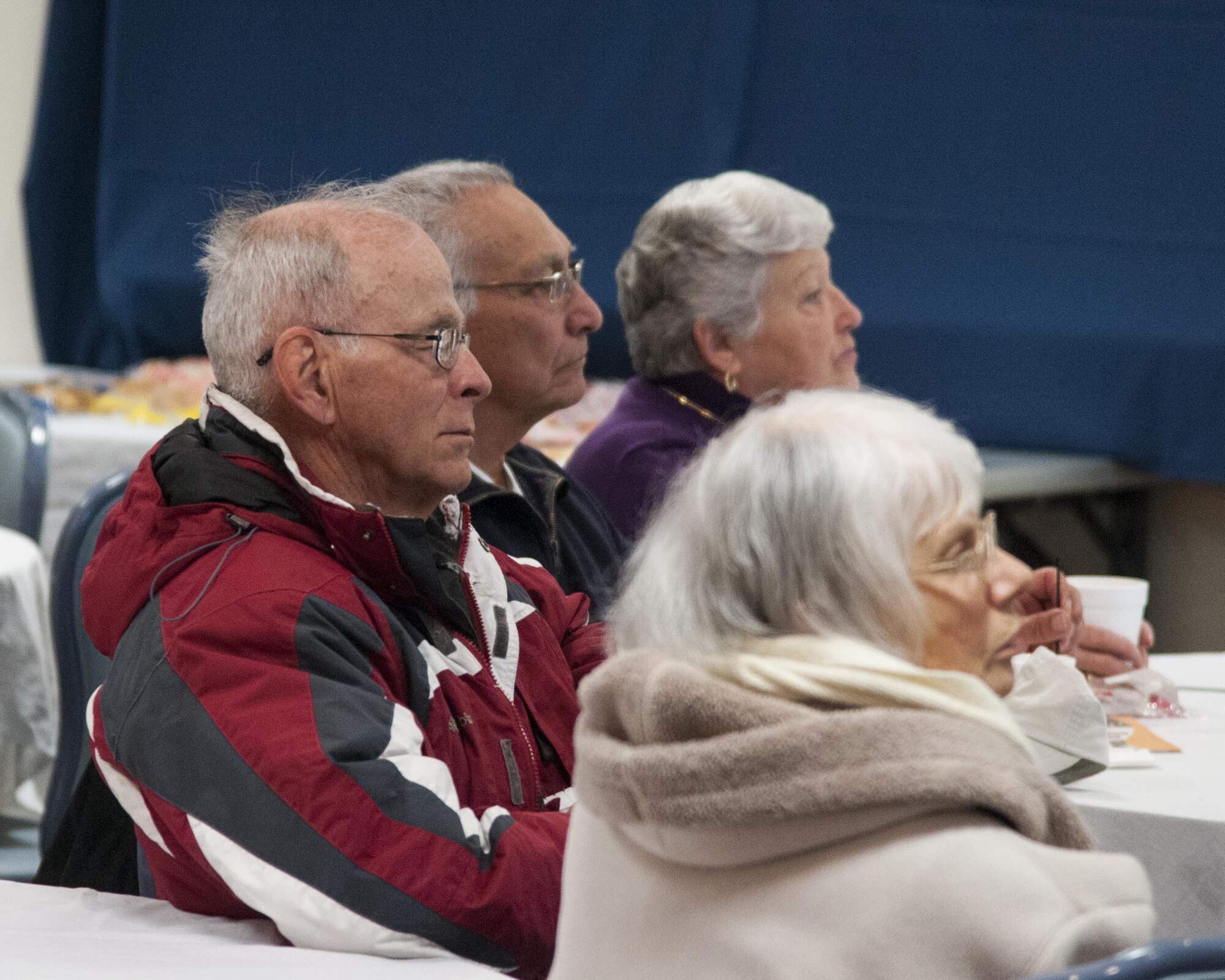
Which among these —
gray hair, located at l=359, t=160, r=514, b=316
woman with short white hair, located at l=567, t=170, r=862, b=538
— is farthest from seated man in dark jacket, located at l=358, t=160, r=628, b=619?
woman with short white hair, located at l=567, t=170, r=862, b=538

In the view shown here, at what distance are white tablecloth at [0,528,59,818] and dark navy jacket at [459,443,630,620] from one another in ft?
3.51

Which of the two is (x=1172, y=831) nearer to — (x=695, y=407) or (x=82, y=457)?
(x=695, y=407)

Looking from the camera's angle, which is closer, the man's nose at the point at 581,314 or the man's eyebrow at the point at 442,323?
the man's eyebrow at the point at 442,323

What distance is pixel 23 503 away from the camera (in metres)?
3.25

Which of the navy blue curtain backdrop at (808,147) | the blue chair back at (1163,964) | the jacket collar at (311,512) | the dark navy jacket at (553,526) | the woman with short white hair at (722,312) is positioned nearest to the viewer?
the blue chair back at (1163,964)

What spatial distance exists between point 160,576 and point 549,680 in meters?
0.48

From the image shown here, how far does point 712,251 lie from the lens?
2842mm

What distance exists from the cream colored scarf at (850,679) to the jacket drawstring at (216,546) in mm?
591

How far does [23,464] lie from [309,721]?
222cm

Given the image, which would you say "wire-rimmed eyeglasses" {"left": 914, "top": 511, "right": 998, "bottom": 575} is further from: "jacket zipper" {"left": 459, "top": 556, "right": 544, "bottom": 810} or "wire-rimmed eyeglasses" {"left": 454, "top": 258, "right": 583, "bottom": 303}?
"wire-rimmed eyeglasses" {"left": 454, "top": 258, "right": 583, "bottom": 303}

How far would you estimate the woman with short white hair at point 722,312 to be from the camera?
2822 millimetres

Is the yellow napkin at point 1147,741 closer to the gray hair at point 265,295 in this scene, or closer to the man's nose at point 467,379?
the man's nose at point 467,379

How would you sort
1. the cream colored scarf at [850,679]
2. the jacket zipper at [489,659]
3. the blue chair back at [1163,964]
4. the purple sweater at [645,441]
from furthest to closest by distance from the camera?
the purple sweater at [645,441], the jacket zipper at [489,659], the cream colored scarf at [850,679], the blue chair back at [1163,964]

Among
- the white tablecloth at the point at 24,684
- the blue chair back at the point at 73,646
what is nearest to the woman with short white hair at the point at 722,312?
the blue chair back at the point at 73,646
